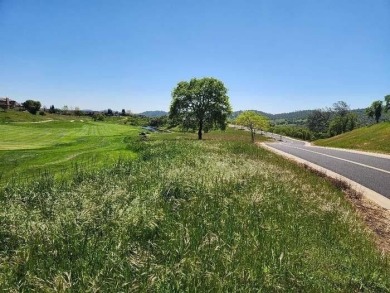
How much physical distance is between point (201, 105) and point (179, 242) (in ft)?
189

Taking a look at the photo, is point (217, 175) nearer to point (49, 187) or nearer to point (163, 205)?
point (163, 205)

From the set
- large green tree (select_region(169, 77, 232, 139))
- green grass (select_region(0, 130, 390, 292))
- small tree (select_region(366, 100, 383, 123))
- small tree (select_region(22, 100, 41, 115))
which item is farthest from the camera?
small tree (select_region(366, 100, 383, 123))

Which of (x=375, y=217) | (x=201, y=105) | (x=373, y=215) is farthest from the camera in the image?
(x=201, y=105)

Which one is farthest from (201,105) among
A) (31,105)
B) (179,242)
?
(31,105)

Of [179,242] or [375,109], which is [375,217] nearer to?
[179,242]

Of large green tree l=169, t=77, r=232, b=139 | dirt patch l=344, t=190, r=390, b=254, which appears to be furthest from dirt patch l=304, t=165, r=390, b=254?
large green tree l=169, t=77, r=232, b=139

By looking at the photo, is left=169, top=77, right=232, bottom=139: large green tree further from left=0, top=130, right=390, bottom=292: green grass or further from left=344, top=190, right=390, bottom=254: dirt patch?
left=0, top=130, right=390, bottom=292: green grass

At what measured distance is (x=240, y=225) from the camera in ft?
21.8

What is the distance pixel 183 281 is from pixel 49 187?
608cm

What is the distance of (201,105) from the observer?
62438mm

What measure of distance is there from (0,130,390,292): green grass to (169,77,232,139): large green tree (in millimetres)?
53604

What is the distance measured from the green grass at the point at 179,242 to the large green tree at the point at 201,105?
2110 inches

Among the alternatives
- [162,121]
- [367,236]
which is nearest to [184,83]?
[367,236]

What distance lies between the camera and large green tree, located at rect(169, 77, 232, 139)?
6231 cm
